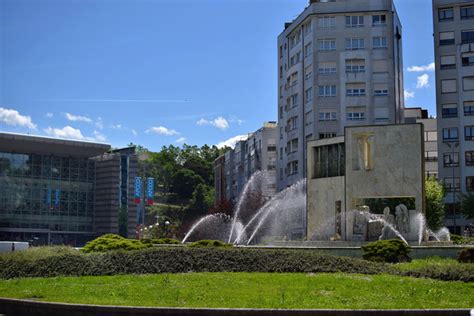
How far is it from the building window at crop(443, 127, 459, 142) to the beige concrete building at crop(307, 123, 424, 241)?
39056 mm

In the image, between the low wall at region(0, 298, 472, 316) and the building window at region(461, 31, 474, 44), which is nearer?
the low wall at region(0, 298, 472, 316)

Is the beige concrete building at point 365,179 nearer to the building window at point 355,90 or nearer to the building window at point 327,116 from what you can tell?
the building window at point 327,116

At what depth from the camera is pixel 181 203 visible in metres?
144

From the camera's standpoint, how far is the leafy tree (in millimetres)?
141938

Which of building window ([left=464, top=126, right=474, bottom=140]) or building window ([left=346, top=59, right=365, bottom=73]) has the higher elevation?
building window ([left=346, top=59, right=365, bottom=73])

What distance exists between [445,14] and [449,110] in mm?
10348

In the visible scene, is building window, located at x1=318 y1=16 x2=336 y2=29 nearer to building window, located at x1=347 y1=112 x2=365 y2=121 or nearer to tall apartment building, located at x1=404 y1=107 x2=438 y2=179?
building window, located at x1=347 y1=112 x2=365 y2=121

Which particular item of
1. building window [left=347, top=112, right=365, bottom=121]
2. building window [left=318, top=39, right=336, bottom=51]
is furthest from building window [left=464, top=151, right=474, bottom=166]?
building window [left=318, top=39, right=336, bottom=51]

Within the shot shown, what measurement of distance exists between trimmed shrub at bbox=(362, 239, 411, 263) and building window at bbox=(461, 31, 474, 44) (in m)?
52.7

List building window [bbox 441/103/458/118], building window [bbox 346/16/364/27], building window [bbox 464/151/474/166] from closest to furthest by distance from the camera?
building window [bbox 464/151/474/166]
building window [bbox 441/103/458/118]
building window [bbox 346/16/364/27]

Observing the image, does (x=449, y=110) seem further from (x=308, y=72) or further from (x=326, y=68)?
(x=308, y=72)

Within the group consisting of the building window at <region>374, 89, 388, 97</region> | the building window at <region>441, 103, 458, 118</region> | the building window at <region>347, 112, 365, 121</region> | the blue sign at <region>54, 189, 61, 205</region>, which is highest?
the building window at <region>374, 89, 388, 97</region>

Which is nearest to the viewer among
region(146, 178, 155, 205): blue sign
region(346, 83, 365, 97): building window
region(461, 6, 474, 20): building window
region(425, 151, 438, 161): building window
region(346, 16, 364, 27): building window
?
region(346, 83, 365, 97): building window

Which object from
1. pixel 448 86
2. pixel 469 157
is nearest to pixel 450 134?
pixel 469 157
